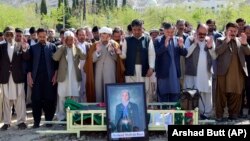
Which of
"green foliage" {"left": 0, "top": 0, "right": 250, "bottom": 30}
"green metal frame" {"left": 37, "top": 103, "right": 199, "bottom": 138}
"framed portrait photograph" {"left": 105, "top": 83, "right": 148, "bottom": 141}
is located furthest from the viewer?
"green foliage" {"left": 0, "top": 0, "right": 250, "bottom": 30}

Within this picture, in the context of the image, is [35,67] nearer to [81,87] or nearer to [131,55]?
[81,87]

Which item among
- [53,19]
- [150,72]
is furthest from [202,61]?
[53,19]

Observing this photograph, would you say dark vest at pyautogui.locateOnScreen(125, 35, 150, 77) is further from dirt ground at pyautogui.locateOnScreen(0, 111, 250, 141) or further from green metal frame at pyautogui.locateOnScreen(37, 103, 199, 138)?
dirt ground at pyautogui.locateOnScreen(0, 111, 250, 141)

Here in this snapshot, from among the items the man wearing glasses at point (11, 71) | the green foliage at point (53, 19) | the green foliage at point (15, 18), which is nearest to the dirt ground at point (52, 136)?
the man wearing glasses at point (11, 71)

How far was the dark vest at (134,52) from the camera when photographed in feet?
26.5

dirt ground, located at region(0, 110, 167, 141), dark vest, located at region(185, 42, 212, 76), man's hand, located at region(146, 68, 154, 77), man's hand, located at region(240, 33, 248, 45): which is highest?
man's hand, located at region(240, 33, 248, 45)

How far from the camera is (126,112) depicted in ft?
22.7

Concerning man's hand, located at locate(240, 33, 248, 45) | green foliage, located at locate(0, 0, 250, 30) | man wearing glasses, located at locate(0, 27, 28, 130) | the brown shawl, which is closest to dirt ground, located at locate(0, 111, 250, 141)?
man wearing glasses, located at locate(0, 27, 28, 130)

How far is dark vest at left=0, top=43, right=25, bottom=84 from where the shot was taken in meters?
8.16

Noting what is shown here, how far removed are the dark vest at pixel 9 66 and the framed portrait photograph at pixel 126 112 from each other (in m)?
2.09

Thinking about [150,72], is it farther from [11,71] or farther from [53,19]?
[53,19]

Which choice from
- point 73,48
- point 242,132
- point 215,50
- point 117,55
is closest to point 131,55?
point 117,55

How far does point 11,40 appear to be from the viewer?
8211 millimetres

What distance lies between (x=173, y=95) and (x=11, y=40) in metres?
3.25
